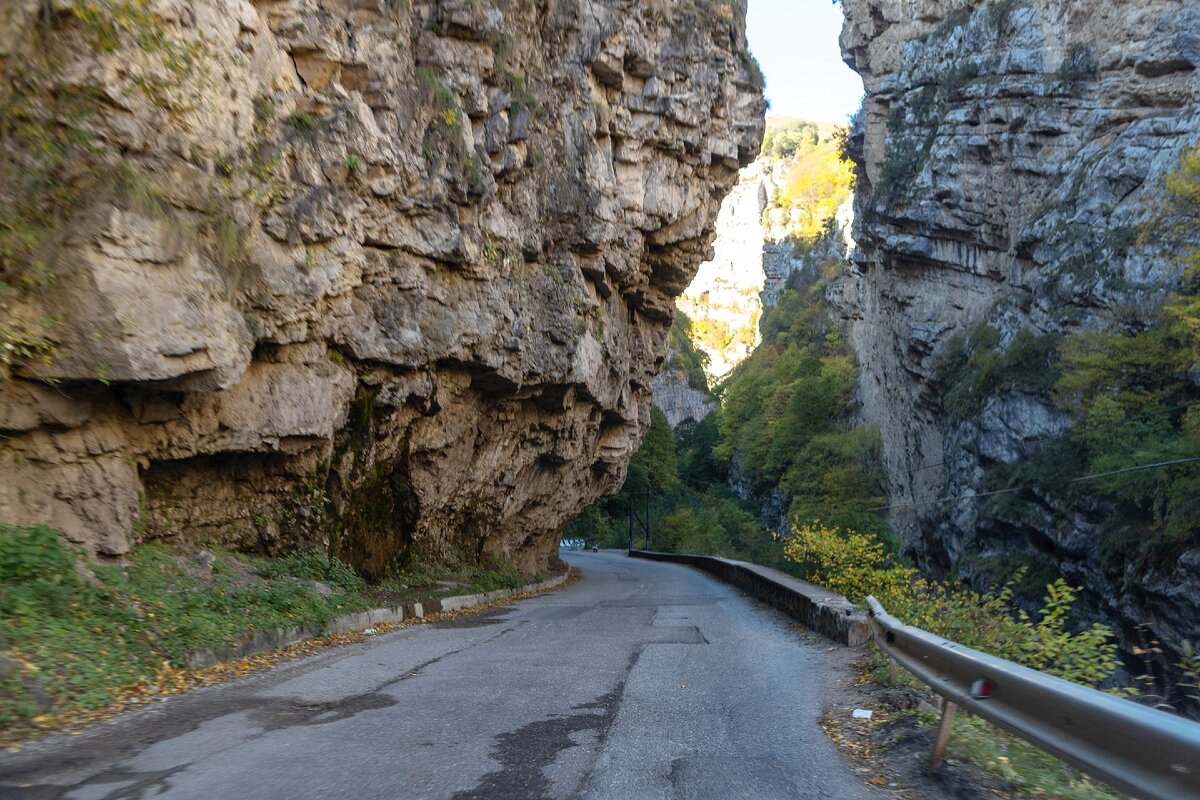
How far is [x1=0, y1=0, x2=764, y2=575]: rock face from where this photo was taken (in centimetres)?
880

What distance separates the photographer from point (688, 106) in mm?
22938

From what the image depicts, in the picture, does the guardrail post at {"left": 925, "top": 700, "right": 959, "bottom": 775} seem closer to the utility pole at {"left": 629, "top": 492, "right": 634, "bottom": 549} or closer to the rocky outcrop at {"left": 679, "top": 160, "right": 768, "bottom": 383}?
the utility pole at {"left": 629, "top": 492, "right": 634, "bottom": 549}

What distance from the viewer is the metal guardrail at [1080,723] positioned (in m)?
2.76

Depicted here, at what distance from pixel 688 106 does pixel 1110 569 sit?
18.0 metres

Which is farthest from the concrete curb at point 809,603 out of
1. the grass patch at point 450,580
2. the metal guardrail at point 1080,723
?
the grass patch at point 450,580

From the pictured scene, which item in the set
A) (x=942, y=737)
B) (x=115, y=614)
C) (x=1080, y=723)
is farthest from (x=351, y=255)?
(x=1080, y=723)

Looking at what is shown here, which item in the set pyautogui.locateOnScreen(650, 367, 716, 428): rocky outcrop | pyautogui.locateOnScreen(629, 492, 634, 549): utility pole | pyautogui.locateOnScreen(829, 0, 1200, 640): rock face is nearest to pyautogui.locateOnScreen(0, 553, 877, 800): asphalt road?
pyautogui.locateOnScreen(829, 0, 1200, 640): rock face

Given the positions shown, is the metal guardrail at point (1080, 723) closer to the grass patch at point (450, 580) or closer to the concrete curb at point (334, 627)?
the concrete curb at point (334, 627)

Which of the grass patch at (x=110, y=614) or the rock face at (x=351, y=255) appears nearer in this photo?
the grass patch at (x=110, y=614)

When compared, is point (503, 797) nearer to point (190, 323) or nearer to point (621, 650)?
point (621, 650)

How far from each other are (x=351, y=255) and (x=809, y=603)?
319 inches

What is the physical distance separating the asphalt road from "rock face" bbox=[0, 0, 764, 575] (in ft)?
11.4

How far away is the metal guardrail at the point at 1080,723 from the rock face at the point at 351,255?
8.02m

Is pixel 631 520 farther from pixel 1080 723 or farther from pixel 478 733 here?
pixel 1080 723
